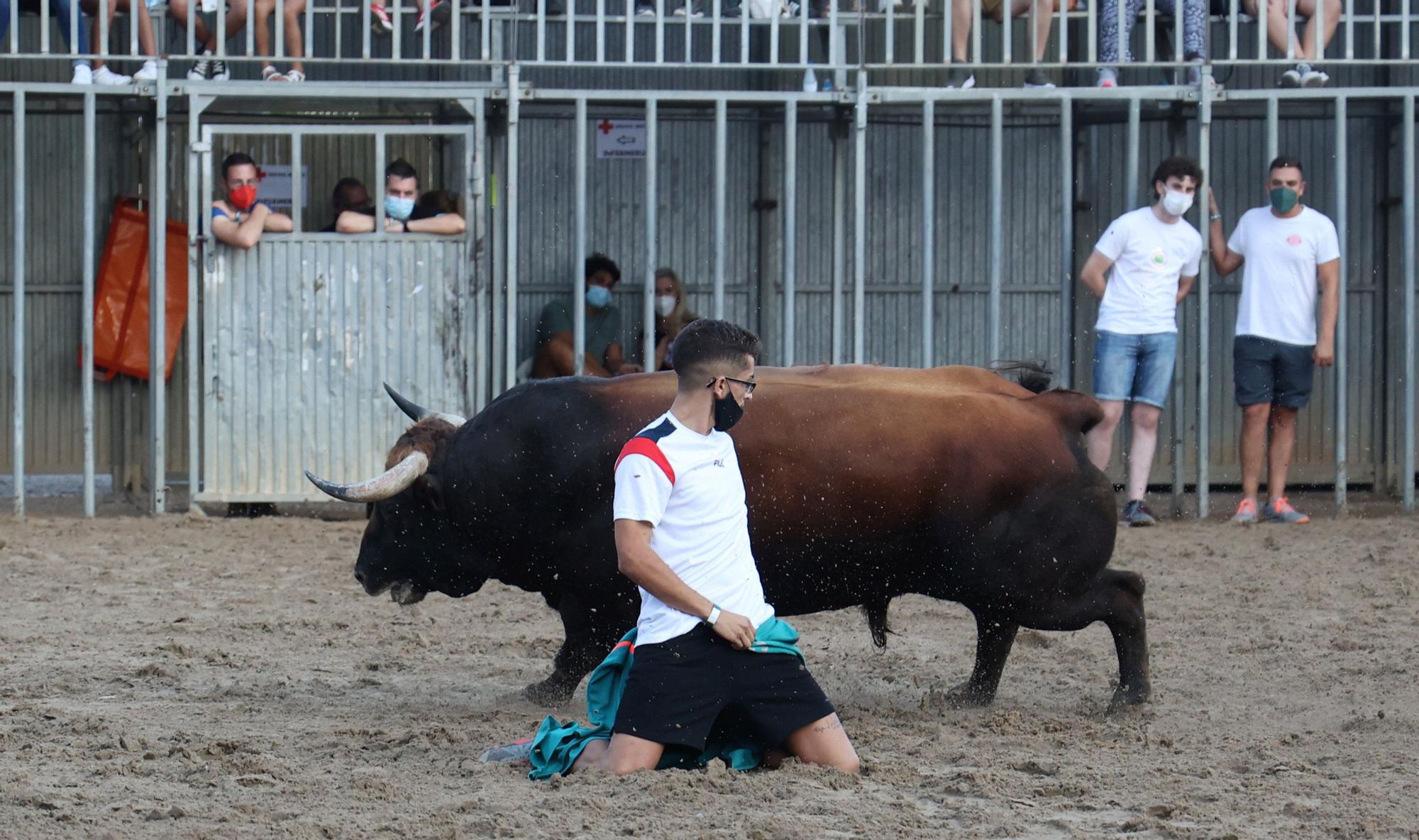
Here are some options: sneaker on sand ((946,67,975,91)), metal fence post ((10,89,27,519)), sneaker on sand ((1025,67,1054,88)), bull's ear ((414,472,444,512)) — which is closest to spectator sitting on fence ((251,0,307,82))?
metal fence post ((10,89,27,519))

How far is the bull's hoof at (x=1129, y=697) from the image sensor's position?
6242 millimetres

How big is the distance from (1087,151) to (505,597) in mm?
5779

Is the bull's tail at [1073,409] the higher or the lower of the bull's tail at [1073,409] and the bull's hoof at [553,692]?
the higher

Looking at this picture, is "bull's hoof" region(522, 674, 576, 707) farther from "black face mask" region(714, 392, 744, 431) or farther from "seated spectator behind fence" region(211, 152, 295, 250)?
"seated spectator behind fence" region(211, 152, 295, 250)

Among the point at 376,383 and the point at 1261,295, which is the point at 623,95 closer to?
the point at 376,383

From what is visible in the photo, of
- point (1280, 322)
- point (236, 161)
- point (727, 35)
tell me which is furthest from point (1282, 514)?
point (236, 161)

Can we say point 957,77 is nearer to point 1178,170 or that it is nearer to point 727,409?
point 1178,170

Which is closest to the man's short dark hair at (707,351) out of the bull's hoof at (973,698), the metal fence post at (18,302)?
the bull's hoof at (973,698)

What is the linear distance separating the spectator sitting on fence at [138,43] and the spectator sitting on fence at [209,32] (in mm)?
193

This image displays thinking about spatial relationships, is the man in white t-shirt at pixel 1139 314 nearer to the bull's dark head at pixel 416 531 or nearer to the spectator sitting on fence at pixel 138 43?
the bull's dark head at pixel 416 531

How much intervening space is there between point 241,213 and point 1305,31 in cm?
685

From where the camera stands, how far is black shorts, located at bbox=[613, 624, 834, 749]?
5062 mm

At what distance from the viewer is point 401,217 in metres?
11.3

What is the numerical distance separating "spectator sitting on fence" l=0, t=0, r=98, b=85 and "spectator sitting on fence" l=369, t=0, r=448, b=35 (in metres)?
1.60
